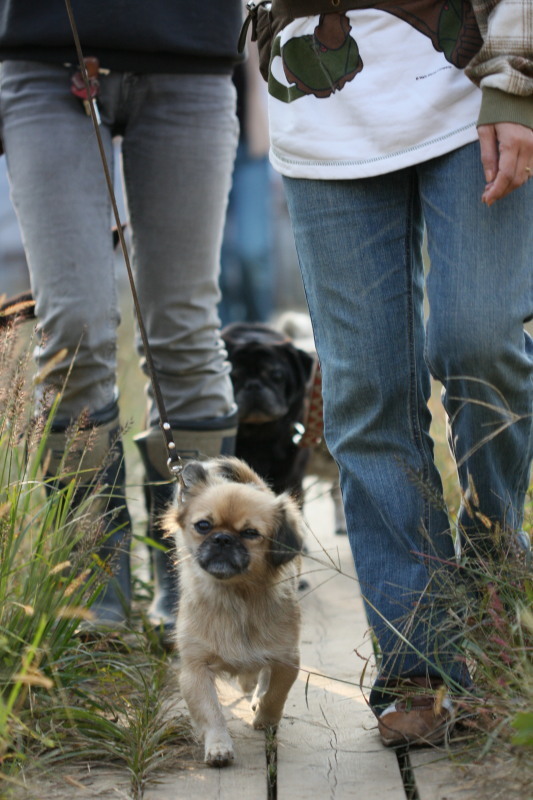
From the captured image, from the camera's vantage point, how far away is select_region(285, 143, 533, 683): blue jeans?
2.17 meters

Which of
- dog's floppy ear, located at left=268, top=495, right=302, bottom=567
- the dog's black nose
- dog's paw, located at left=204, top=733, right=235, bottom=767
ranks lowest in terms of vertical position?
dog's paw, located at left=204, top=733, right=235, bottom=767

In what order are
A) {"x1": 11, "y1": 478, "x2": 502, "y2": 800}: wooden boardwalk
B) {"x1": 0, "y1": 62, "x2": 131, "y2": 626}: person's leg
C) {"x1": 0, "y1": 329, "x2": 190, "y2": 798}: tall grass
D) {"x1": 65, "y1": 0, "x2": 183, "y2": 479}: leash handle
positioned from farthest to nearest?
{"x1": 0, "y1": 62, "x2": 131, "y2": 626}: person's leg, {"x1": 65, "y1": 0, "x2": 183, "y2": 479}: leash handle, {"x1": 0, "y1": 329, "x2": 190, "y2": 798}: tall grass, {"x1": 11, "y1": 478, "x2": 502, "y2": 800}: wooden boardwalk

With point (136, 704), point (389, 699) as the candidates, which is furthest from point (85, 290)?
point (389, 699)

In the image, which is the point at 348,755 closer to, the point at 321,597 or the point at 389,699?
the point at 389,699

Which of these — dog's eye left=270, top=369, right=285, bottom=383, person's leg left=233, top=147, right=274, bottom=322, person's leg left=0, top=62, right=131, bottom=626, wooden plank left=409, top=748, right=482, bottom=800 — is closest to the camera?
wooden plank left=409, top=748, right=482, bottom=800

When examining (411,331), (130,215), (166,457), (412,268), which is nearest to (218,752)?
(411,331)

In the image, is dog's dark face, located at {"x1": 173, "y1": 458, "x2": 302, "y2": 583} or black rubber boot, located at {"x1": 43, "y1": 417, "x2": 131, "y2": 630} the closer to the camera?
dog's dark face, located at {"x1": 173, "y1": 458, "x2": 302, "y2": 583}

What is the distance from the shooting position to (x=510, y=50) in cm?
208

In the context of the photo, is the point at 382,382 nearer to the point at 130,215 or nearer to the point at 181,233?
the point at 181,233

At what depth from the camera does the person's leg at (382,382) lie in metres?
2.32

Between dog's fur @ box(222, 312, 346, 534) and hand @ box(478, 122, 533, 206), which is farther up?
hand @ box(478, 122, 533, 206)

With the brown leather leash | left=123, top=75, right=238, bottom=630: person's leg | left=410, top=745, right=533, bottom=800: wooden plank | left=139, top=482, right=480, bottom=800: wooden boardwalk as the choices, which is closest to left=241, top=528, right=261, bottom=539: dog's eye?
left=139, top=482, right=480, bottom=800: wooden boardwalk

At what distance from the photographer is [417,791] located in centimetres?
206

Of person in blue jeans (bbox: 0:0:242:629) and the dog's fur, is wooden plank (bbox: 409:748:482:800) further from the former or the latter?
the dog's fur
